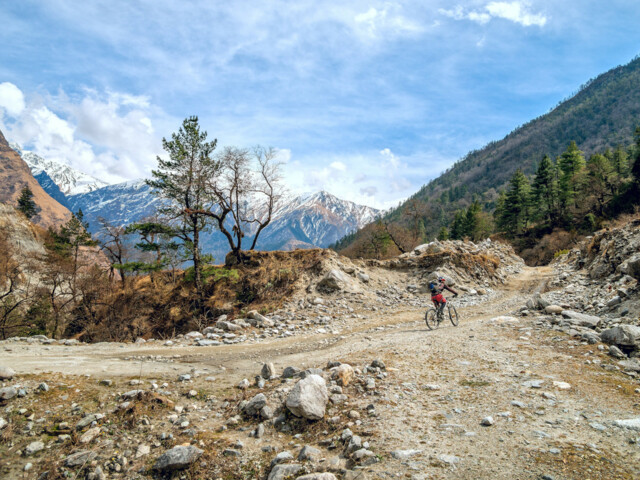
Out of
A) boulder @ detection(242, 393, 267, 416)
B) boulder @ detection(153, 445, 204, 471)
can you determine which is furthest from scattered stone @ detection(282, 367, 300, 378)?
boulder @ detection(153, 445, 204, 471)

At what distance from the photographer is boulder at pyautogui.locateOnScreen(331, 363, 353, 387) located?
660 centimetres

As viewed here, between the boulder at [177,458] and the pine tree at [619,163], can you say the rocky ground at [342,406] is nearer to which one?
the boulder at [177,458]

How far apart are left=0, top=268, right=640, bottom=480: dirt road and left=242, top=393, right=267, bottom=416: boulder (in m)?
1.73

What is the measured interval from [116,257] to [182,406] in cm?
2914

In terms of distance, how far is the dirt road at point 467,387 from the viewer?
13.0ft

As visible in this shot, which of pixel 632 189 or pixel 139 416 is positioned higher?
pixel 632 189

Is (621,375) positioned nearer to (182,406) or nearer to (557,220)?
(182,406)

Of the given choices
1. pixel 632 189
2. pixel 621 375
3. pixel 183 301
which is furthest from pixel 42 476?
pixel 632 189

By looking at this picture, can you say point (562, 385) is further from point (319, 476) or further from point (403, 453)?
point (319, 476)

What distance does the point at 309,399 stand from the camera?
5508 millimetres

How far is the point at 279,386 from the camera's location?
6691 mm

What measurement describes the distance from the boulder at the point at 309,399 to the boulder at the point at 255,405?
55 cm

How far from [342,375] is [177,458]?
3364mm

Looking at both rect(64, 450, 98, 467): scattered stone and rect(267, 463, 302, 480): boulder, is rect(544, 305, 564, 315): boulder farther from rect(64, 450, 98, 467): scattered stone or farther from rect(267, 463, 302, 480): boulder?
rect(64, 450, 98, 467): scattered stone
